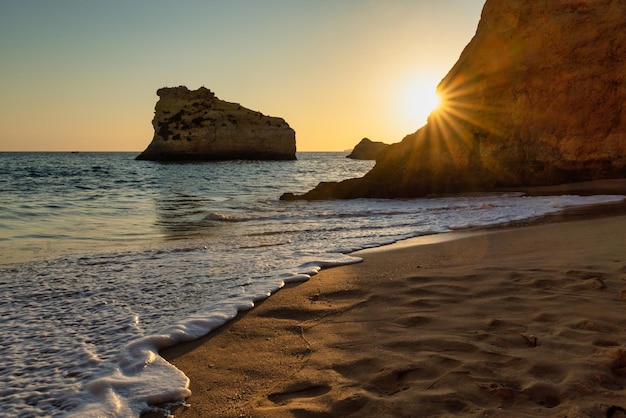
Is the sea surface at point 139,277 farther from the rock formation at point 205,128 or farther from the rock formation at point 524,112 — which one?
the rock formation at point 205,128

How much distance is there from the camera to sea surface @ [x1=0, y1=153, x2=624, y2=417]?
2.42 metres

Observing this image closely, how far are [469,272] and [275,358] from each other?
7.36 ft

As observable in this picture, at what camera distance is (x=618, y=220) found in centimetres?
684

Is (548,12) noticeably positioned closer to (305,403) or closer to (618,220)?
(618,220)

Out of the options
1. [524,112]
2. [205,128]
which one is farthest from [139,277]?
[205,128]

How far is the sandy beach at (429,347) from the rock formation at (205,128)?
6541cm

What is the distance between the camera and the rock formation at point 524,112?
39.8 feet

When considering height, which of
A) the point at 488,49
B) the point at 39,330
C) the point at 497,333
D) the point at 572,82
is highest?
the point at 488,49

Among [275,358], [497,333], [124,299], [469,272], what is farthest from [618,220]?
[124,299]

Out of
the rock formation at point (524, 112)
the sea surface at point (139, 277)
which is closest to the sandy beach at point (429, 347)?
the sea surface at point (139, 277)

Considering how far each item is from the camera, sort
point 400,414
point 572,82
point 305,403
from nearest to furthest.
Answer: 1. point 400,414
2. point 305,403
3. point 572,82

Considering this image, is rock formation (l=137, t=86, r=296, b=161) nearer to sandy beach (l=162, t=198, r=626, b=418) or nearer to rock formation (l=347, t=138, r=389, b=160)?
rock formation (l=347, t=138, r=389, b=160)

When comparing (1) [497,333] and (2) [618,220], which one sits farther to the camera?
(2) [618,220]

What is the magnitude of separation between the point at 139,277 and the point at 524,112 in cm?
1216
